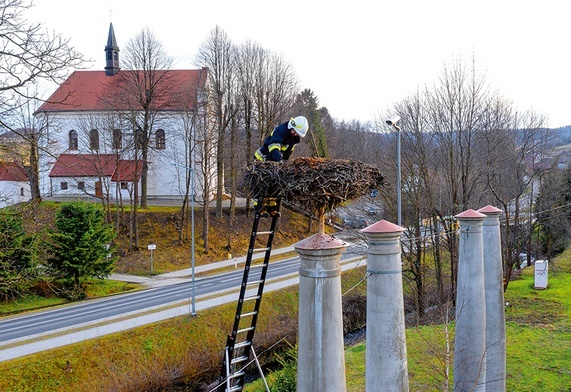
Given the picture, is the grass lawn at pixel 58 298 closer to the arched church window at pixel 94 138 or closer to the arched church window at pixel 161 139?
Answer: the arched church window at pixel 94 138

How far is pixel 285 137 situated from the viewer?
5.51 metres

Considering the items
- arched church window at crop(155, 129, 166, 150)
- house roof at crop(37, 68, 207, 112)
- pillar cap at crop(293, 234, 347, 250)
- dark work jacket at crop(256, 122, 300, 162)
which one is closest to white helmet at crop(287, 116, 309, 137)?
dark work jacket at crop(256, 122, 300, 162)

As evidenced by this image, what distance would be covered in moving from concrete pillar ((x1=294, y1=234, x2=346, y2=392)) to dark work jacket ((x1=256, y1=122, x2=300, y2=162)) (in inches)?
68.6

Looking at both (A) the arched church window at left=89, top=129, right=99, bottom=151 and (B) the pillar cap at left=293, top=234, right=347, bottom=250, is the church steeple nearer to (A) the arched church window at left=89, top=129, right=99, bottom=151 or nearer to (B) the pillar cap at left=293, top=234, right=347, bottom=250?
(A) the arched church window at left=89, top=129, right=99, bottom=151

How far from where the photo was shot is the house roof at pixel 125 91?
113 feet

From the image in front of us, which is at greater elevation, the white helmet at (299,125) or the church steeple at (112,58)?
A: the church steeple at (112,58)

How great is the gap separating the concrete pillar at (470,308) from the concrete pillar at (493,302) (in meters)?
0.77

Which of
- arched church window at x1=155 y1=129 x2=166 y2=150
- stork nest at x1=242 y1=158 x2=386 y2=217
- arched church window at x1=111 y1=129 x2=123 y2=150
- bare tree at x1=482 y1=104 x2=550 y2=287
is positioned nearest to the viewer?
stork nest at x1=242 y1=158 x2=386 y2=217

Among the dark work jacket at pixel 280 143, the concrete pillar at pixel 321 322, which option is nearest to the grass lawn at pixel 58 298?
the dark work jacket at pixel 280 143

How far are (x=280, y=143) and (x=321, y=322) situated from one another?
8.03 feet

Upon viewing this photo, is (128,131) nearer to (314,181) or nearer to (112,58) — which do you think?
(112,58)

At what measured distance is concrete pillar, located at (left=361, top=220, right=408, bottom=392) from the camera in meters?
3.80

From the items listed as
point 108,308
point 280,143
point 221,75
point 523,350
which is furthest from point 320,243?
point 221,75

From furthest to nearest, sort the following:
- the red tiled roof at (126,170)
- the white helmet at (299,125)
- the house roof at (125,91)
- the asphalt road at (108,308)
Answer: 1. the red tiled roof at (126,170)
2. the house roof at (125,91)
3. the asphalt road at (108,308)
4. the white helmet at (299,125)
